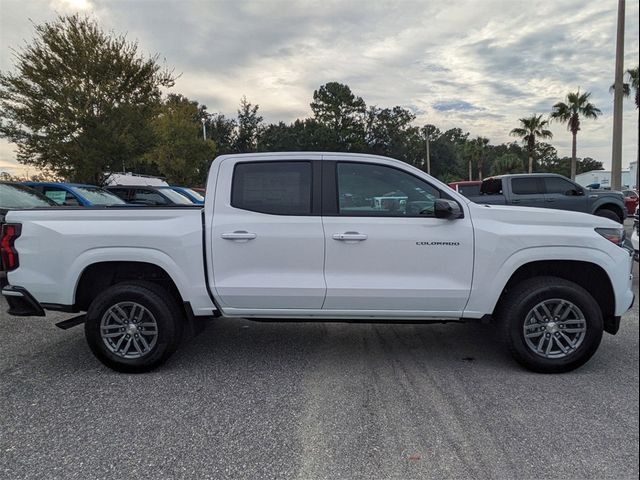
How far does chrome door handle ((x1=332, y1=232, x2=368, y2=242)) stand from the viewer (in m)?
3.70

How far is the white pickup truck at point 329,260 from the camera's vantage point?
3688 millimetres

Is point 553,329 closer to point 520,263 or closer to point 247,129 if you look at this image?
point 520,263

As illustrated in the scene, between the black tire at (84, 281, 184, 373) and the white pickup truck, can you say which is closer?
the white pickup truck

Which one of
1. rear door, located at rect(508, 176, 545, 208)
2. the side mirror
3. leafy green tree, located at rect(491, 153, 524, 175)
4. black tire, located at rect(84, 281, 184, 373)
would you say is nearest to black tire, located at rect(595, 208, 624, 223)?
rear door, located at rect(508, 176, 545, 208)

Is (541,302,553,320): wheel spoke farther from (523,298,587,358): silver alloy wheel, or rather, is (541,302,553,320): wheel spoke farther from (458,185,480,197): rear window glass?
(458,185,480,197): rear window glass

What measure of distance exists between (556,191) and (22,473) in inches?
494

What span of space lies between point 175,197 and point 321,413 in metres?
10.9

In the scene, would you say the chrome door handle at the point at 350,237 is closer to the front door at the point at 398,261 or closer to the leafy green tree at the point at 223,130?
the front door at the point at 398,261

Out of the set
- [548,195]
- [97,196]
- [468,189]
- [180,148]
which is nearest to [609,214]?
[548,195]

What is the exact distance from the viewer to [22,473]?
256 centimetres

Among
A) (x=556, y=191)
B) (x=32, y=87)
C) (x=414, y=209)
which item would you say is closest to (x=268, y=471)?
(x=414, y=209)

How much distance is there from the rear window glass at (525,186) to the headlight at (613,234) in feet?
27.8

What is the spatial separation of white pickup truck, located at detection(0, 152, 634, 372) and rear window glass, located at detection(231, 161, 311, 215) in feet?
0.03

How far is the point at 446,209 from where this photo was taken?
3596 millimetres
